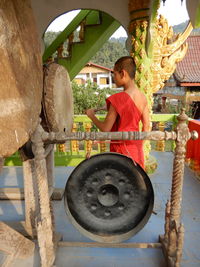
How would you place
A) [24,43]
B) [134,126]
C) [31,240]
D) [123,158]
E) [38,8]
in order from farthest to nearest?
[38,8], [31,240], [134,126], [123,158], [24,43]

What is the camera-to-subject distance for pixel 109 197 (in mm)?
1948

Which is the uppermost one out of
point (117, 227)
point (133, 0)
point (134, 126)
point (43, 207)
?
point (133, 0)

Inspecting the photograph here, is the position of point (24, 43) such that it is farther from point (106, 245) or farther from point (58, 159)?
point (58, 159)

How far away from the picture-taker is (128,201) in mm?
1916

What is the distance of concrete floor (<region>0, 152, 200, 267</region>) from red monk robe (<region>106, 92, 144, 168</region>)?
0.93 meters

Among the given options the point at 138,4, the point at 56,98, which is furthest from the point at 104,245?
the point at 138,4

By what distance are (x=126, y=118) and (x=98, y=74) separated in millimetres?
28972

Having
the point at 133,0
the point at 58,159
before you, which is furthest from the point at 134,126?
the point at 58,159

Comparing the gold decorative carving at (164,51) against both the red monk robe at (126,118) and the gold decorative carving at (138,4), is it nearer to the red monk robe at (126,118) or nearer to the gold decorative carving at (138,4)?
the gold decorative carving at (138,4)

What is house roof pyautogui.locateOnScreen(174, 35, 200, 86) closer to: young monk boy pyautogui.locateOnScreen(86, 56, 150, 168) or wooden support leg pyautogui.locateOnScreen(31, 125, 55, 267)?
young monk boy pyautogui.locateOnScreen(86, 56, 150, 168)

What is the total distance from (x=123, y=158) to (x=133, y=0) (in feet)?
9.30

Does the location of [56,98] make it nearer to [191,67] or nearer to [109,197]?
[109,197]

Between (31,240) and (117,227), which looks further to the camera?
(31,240)

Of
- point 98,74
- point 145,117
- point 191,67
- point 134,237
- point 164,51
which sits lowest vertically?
point 134,237
